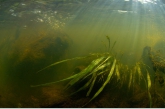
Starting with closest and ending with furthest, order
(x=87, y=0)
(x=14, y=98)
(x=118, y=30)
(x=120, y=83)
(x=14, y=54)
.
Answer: (x=14, y=98) < (x=120, y=83) < (x=14, y=54) < (x=87, y=0) < (x=118, y=30)

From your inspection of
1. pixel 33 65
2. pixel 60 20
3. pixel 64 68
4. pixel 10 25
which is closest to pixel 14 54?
pixel 33 65

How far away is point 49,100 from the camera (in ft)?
9.86

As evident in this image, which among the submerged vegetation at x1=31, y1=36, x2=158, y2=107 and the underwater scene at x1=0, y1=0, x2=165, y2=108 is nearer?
the submerged vegetation at x1=31, y1=36, x2=158, y2=107

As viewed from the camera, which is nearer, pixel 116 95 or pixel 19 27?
pixel 116 95

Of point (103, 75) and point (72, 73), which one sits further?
point (72, 73)

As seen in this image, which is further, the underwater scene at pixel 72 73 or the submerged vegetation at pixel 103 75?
the underwater scene at pixel 72 73

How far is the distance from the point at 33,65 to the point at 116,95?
282cm

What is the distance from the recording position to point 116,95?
10.7 feet

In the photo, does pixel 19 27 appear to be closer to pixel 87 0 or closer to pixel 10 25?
pixel 10 25

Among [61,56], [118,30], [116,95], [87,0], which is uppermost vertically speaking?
[87,0]

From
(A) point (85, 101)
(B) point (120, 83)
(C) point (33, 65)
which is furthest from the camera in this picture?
(C) point (33, 65)

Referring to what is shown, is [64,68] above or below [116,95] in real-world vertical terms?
below

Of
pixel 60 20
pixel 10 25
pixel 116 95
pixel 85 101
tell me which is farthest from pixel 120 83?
pixel 10 25

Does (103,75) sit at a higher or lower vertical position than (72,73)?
higher
